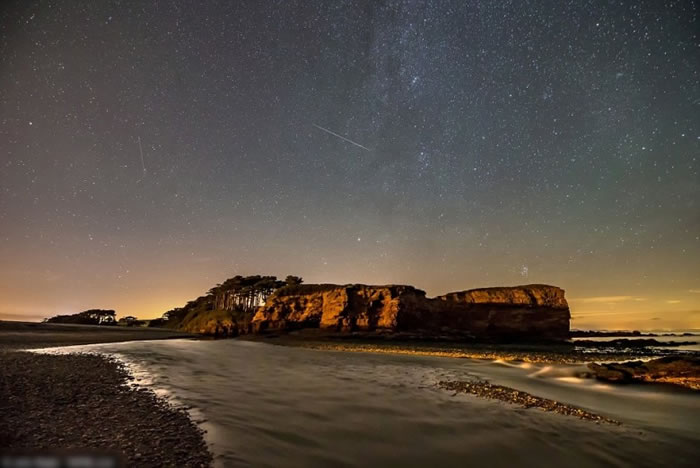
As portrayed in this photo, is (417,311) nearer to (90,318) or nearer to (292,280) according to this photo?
(292,280)

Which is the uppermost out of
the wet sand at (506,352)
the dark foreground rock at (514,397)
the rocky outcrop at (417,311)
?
the rocky outcrop at (417,311)

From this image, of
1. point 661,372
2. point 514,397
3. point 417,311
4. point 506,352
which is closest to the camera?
point 514,397

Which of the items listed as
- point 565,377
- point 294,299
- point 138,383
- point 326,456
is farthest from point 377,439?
point 294,299

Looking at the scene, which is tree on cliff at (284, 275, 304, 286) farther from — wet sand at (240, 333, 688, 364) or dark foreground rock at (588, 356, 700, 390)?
dark foreground rock at (588, 356, 700, 390)

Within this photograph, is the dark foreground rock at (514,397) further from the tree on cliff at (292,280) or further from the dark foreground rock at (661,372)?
the tree on cliff at (292,280)

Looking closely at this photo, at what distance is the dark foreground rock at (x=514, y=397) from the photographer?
9.43 metres

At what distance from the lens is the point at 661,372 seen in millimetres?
15602

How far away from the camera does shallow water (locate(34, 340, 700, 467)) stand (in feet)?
20.5

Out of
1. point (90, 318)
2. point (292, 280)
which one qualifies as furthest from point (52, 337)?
point (90, 318)

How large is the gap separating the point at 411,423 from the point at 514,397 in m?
5.00

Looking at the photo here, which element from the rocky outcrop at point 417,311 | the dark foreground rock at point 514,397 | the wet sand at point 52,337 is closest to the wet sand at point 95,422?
the dark foreground rock at point 514,397

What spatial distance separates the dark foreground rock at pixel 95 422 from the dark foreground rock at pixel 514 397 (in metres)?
9.12

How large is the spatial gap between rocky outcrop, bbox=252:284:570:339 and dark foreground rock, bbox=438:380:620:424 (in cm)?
3688

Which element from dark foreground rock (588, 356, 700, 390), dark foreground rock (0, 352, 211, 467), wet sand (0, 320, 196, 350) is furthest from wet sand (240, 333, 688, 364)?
dark foreground rock (0, 352, 211, 467)
